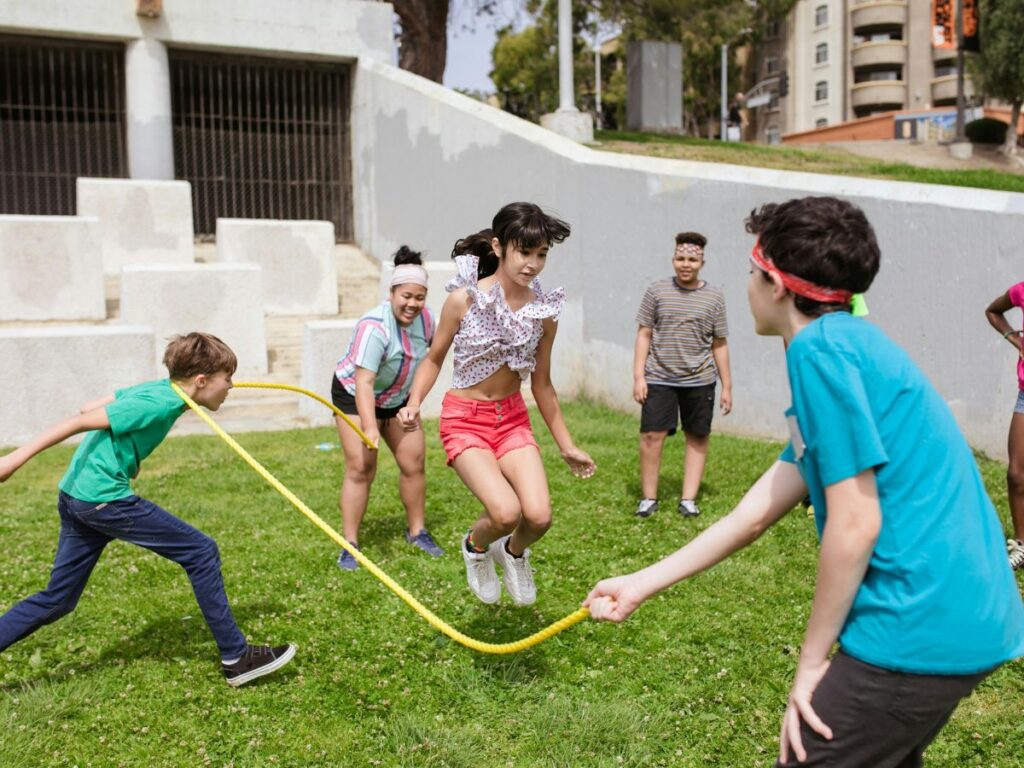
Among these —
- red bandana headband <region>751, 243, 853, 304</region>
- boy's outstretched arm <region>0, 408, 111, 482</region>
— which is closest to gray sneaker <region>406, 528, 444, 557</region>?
boy's outstretched arm <region>0, 408, 111, 482</region>

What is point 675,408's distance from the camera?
286 inches

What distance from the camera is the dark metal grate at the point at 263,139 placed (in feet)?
55.5

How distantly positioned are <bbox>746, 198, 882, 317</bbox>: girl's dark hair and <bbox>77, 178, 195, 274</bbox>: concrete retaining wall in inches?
499

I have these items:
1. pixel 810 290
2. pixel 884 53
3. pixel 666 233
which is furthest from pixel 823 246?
pixel 884 53

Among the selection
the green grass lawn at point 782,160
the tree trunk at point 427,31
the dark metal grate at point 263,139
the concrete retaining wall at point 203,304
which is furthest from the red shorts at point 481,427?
the tree trunk at point 427,31

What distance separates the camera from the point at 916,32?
6588 cm

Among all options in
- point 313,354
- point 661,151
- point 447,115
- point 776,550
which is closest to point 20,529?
point 313,354

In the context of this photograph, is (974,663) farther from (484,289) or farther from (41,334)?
(41,334)

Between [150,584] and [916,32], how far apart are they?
230 ft

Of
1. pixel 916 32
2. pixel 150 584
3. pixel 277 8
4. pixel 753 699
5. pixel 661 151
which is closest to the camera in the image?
pixel 753 699

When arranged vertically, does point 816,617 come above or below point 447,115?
below

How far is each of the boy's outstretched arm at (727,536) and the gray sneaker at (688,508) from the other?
4.44 metres

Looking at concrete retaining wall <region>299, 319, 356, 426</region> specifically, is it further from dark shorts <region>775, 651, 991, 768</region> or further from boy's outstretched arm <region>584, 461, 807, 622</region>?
dark shorts <region>775, 651, 991, 768</region>

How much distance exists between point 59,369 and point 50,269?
2.81m
